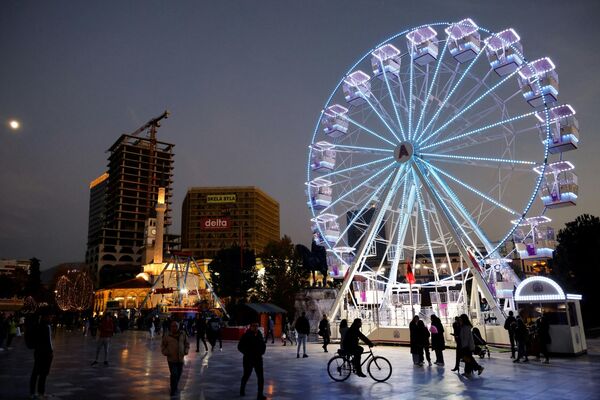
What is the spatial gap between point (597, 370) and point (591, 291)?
1255 inches

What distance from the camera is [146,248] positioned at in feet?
344

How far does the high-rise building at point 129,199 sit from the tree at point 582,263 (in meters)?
109

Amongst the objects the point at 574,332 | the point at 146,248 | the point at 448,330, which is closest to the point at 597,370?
the point at 574,332

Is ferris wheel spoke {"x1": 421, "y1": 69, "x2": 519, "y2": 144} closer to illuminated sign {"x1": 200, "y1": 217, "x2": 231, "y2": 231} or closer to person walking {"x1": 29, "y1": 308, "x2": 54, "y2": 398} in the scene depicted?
person walking {"x1": 29, "y1": 308, "x2": 54, "y2": 398}

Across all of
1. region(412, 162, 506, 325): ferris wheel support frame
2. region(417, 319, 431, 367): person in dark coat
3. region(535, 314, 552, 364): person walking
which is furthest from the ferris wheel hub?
region(417, 319, 431, 367): person in dark coat

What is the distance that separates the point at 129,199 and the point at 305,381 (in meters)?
143

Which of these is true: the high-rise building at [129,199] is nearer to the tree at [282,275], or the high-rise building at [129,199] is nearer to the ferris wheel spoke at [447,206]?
the tree at [282,275]

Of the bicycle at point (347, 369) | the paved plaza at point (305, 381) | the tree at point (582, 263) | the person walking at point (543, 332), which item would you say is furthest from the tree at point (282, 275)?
the bicycle at point (347, 369)

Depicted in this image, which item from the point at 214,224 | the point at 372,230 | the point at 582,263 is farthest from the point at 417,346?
the point at 214,224

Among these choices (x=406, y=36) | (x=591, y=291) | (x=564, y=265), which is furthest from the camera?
(x=564, y=265)

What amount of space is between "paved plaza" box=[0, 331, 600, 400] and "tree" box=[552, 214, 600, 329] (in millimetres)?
27912

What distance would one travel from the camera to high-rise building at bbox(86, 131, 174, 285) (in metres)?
135

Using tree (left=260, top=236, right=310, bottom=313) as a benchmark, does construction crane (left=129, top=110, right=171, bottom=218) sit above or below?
above

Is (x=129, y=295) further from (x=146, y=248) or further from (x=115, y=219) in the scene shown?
(x=115, y=219)
